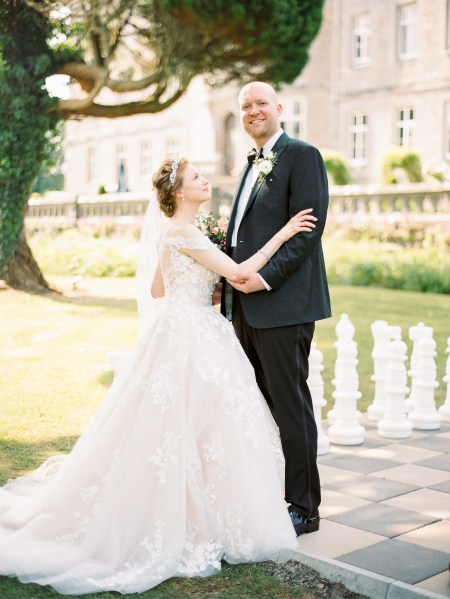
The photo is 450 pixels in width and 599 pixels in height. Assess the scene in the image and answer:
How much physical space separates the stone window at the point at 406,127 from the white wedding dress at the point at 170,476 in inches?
960

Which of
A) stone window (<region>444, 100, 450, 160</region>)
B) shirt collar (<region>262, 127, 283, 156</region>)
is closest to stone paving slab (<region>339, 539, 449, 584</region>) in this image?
shirt collar (<region>262, 127, 283, 156</region>)

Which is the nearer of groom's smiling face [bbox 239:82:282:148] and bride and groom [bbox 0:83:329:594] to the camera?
bride and groom [bbox 0:83:329:594]

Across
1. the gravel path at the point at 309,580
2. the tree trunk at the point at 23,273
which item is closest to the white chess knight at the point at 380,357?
the gravel path at the point at 309,580

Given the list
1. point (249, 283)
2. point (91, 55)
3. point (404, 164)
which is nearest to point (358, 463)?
point (249, 283)

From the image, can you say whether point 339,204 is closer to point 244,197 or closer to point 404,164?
point 404,164

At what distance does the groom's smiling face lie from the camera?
407cm

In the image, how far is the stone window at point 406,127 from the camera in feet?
89.7

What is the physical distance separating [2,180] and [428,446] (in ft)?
29.1

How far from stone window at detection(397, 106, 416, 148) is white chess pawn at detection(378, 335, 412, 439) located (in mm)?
22288

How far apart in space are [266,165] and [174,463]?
4.97 feet

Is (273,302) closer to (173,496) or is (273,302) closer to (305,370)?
(305,370)

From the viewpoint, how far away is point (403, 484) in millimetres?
4914

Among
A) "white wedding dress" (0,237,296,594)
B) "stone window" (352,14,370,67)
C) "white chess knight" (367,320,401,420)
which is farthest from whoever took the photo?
"stone window" (352,14,370,67)

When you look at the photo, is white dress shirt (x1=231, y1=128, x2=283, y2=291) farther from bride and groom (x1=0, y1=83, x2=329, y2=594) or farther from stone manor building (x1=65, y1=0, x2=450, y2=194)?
stone manor building (x1=65, y1=0, x2=450, y2=194)
